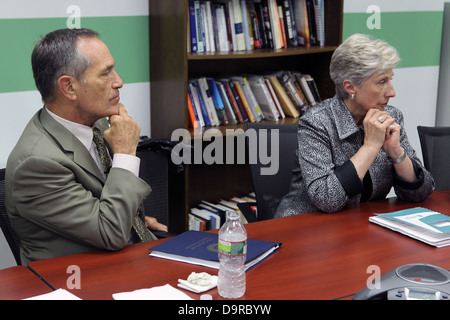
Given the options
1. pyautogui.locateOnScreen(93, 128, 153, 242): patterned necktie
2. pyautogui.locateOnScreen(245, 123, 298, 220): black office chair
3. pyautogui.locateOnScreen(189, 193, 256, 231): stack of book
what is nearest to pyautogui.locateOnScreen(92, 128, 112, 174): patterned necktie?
pyautogui.locateOnScreen(93, 128, 153, 242): patterned necktie

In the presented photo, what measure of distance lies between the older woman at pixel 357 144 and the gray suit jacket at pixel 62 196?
0.72 metres

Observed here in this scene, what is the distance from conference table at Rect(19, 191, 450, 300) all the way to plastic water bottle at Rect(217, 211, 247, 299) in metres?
0.03

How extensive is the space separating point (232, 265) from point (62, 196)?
610 millimetres

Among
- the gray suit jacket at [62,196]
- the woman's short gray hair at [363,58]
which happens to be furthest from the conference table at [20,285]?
the woman's short gray hair at [363,58]

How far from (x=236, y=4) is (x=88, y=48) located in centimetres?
141

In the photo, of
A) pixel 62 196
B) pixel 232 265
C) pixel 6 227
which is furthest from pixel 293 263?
pixel 6 227

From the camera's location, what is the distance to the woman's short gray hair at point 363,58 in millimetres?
2346

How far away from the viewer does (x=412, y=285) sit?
57.3 inches

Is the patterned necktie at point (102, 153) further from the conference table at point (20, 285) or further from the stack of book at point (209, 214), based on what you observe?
the stack of book at point (209, 214)

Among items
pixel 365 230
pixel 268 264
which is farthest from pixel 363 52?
pixel 268 264

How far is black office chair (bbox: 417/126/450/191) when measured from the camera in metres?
2.71

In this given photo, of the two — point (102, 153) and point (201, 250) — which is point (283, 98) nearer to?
point (102, 153)
